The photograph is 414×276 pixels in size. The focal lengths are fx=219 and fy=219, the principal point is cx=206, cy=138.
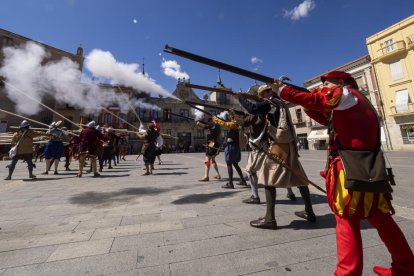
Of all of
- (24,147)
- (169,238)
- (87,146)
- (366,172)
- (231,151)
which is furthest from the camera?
(87,146)

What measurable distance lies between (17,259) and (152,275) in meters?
1.35

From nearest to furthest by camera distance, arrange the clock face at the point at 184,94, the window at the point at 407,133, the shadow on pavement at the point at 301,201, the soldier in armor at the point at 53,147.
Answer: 1. the shadow on pavement at the point at 301,201
2. the soldier in armor at the point at 53,147
3. the window at the point at 407,133
4. the clock face at the point at 184,94

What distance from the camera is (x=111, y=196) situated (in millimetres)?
4680

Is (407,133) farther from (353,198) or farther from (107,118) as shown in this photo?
(107,118)

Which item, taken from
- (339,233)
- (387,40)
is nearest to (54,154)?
(339,233)

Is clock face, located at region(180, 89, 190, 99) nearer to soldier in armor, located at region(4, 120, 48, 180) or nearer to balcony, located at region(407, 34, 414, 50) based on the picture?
balcony, located at region(407, 34, 414, 50)

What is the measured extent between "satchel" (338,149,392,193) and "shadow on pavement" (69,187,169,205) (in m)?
3.96

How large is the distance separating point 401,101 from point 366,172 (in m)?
30.3

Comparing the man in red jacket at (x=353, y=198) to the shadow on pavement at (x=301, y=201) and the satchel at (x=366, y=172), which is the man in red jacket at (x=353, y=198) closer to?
the satchel at (x=366, y=172)

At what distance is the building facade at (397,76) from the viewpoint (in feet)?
75.9

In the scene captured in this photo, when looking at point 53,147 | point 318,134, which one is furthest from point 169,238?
point 318,134

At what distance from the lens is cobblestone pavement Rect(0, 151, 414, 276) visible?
6.07ft

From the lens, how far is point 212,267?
72.1 inches

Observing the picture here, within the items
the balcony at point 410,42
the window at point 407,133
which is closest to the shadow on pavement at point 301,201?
the window at point 407,133
